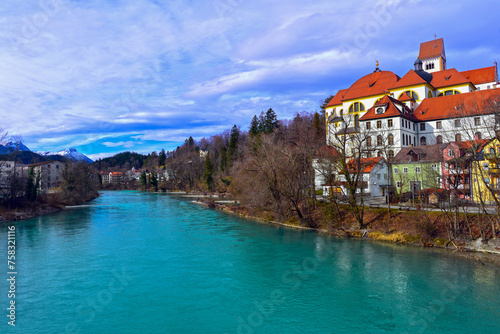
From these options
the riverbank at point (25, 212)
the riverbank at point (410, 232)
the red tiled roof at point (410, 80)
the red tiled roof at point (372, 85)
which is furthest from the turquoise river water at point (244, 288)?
the red tiled roof at point (410, 80)

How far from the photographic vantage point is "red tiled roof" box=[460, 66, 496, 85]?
2133 inches

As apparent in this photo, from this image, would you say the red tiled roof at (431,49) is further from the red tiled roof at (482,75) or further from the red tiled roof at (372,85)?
the red tiled roof at (372,85)

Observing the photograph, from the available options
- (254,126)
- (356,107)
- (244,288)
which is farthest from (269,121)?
(244,288)

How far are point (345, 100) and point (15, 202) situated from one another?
5287 centimetres

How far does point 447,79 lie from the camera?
173 feet

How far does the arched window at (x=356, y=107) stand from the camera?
54500 mm

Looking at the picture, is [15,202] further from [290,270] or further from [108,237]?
[290,270]

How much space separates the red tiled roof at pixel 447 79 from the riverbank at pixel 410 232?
120 feet

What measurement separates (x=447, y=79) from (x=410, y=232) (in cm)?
4111

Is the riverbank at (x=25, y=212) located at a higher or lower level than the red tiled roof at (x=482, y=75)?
lower

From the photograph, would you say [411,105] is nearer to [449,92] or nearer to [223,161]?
[449,92]

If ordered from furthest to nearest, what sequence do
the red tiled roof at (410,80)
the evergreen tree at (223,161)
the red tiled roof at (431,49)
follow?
the evergreen tree at (223,161) < the red tiled roof at (431,49) < the red tiled roof at (410,80)

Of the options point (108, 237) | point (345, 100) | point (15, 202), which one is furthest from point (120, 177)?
point (108, 237)

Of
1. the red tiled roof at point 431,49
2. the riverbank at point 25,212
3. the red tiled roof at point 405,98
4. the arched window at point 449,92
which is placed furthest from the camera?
the red tiled roof at point 431,49
